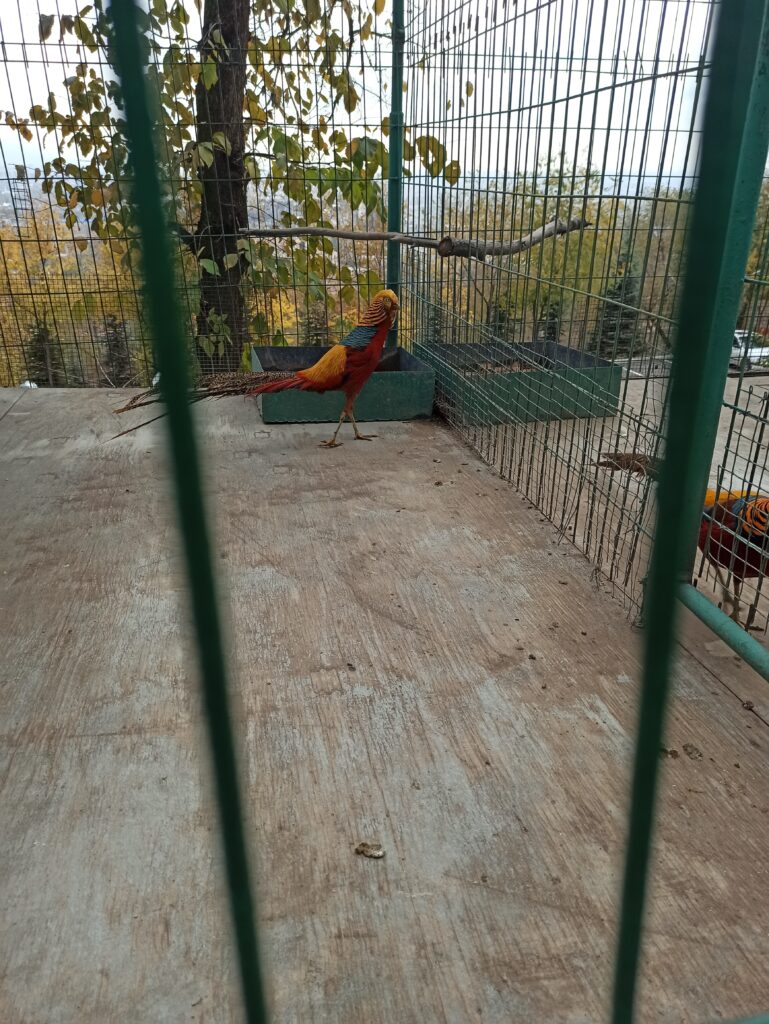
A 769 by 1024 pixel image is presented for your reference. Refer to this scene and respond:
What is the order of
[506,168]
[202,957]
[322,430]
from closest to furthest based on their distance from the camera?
[202,957] < [506,168] < [322,430]

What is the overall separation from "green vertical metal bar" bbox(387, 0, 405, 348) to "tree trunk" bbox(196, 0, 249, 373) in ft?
3.01

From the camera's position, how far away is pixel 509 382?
352 cm

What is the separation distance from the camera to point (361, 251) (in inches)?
201

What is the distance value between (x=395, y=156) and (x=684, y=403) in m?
4.81

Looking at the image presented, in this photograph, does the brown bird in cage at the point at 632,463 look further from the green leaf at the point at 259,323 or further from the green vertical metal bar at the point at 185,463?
the green leaf at the point at 259,323

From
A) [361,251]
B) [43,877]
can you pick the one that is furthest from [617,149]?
[361,251]

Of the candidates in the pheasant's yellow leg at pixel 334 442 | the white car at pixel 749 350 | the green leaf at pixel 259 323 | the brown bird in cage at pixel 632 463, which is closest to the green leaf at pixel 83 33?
the green leaf at pixel 259 323

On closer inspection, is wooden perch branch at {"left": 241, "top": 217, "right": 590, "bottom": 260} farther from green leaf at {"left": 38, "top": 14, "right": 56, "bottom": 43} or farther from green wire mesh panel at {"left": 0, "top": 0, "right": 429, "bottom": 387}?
green leaf at {"left": 38, "top": 14, "right": 56, "bottom": 43}

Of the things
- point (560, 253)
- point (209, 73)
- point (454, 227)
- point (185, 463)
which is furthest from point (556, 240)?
point (185, 463)

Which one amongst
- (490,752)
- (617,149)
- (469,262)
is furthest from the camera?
(469,262)

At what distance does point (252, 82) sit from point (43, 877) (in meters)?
4.57

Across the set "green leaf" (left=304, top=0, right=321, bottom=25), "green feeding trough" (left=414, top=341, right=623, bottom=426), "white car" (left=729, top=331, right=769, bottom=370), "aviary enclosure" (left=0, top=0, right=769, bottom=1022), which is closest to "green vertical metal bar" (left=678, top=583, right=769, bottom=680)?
"aviary enclosure" (left=0, top=0, right=769, bottom=1022)

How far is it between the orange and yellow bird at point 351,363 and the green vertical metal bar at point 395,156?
1109 millimetres

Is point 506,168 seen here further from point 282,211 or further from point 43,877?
point 43,877
